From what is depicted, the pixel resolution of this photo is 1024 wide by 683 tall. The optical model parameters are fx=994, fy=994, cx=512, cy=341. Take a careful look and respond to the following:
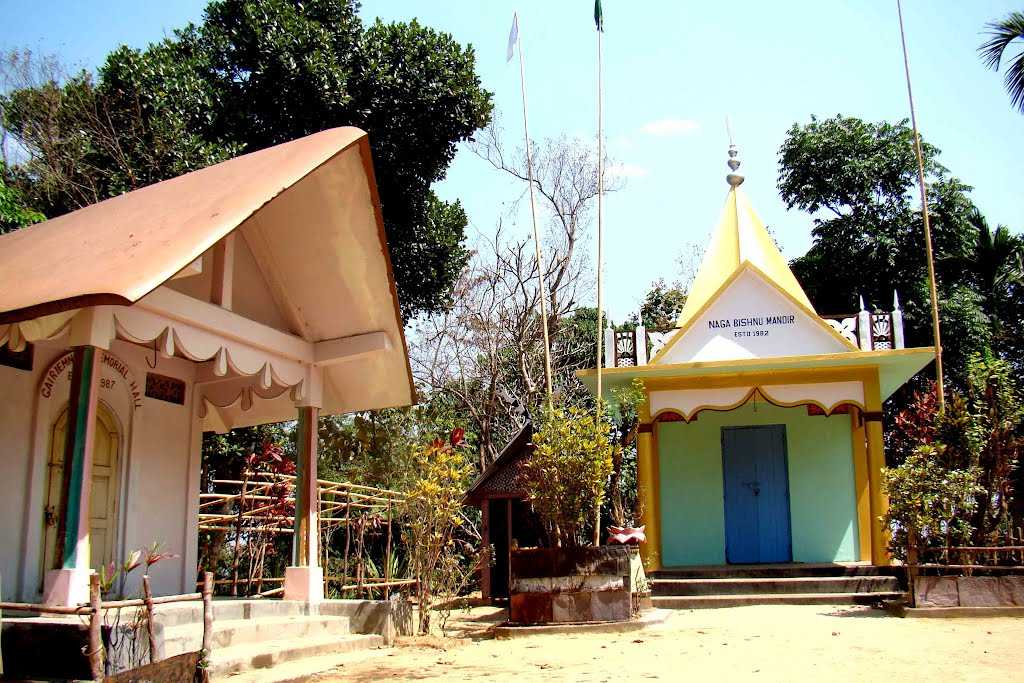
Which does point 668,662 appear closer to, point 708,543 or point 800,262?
point 708,543

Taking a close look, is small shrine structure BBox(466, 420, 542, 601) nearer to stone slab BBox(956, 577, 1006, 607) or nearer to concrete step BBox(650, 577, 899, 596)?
concrete step BBox(650, 577, 899, 596)

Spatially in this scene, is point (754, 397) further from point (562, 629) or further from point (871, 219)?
point (871, 219)

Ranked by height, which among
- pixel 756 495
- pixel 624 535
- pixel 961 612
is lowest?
pixel 961 612

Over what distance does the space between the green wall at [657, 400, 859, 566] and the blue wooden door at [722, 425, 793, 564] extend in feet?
0.36

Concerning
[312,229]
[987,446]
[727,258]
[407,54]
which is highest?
[407,54]

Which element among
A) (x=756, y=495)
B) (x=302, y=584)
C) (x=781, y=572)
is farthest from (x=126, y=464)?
(x=756, y=495)

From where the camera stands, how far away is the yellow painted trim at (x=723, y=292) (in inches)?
583

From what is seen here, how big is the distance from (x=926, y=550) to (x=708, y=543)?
17.1 ft

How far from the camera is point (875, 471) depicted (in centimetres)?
1429

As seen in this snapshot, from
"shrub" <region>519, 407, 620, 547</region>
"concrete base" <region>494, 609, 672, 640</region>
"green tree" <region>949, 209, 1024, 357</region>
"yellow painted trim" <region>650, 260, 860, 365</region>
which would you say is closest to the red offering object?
"shrub" <region>519, 407, 620, 547</region>

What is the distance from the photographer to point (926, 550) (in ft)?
35.8

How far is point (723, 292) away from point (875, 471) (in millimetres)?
3459

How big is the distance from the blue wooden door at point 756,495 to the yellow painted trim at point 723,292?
1.96 metres

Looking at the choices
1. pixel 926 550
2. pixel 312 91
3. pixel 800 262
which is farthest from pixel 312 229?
pixel 800 262
